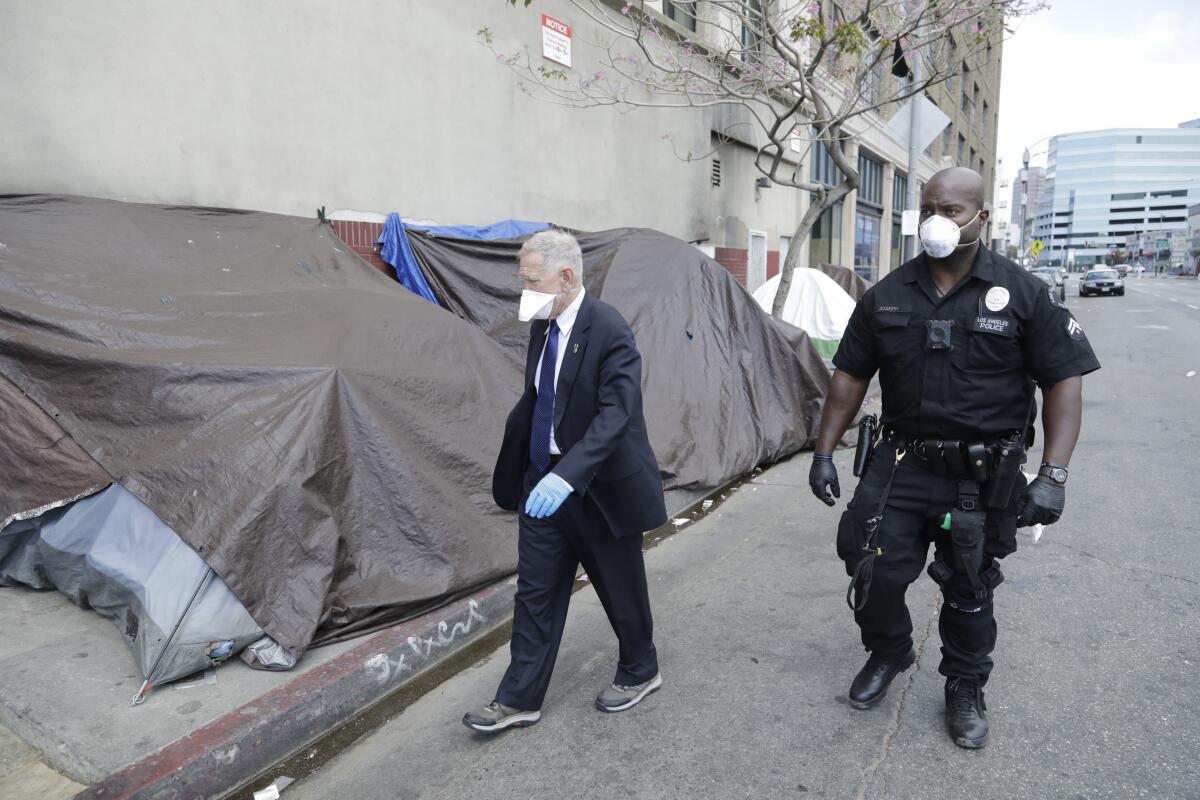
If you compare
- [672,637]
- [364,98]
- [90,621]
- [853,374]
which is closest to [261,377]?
[90,621]

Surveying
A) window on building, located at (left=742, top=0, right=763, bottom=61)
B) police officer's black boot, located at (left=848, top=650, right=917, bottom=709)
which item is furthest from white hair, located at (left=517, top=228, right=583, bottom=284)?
window on building, located at (left=742, top=0, right=763, bottom=61)

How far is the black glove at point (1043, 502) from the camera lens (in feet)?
9.37

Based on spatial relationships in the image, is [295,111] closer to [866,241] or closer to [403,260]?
[403,260]

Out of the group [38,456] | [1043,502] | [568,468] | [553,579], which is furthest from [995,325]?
[38,456]

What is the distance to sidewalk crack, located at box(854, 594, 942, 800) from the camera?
9.42ft

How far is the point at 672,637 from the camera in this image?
412cm

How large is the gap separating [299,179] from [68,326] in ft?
9.86

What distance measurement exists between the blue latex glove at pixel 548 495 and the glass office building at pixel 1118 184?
17154 cm

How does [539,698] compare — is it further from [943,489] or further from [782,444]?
[782,444]

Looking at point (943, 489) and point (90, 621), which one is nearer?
point (943, 489)

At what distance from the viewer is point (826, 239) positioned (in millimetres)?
19141

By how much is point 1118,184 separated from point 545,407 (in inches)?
7507

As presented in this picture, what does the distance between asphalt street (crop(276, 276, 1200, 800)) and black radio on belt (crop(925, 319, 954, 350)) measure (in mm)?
1456

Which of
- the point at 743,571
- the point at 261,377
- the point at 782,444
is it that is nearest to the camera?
the point at 261,377
